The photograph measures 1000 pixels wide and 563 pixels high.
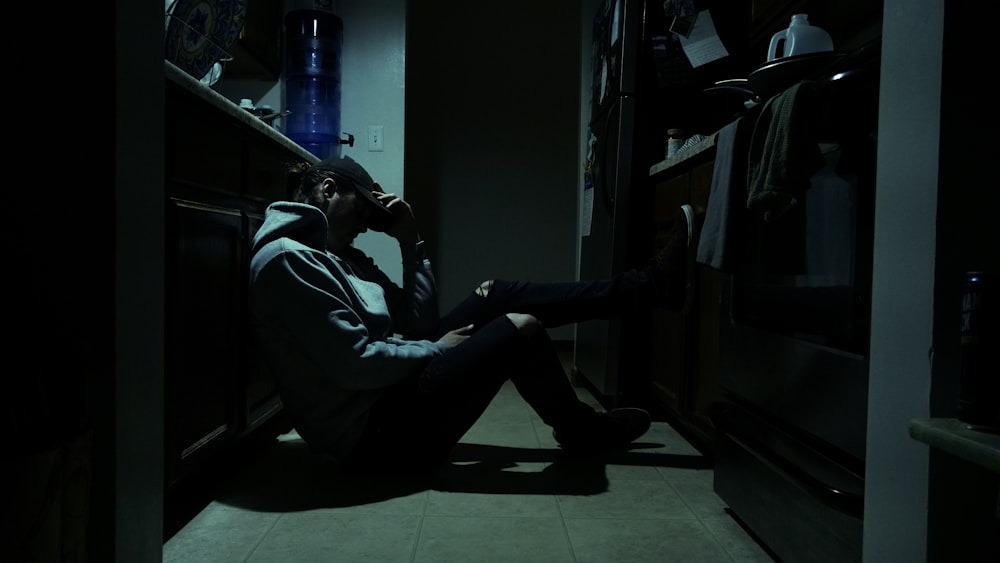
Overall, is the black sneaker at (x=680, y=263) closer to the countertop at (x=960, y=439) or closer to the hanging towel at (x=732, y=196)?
the hanging towel at (x=732, y=196)

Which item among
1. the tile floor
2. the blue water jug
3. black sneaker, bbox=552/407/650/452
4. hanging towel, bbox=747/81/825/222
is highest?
the blue water jug

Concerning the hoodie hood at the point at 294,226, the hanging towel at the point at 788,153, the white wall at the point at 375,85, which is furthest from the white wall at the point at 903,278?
the white wall at the point at 375,85

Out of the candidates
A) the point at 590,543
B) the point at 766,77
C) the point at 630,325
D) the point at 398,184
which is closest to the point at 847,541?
the point at 590,543

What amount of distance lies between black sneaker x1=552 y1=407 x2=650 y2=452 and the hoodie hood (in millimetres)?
827

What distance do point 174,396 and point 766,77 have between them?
1.36m

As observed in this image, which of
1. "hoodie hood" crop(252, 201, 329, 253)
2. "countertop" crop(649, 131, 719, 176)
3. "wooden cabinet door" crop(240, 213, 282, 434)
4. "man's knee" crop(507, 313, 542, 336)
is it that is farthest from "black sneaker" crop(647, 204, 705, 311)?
"wooden cabinet door" crop(240, 213, 282, 434)

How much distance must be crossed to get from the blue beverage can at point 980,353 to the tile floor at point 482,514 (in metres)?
0.74

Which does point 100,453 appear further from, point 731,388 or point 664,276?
point 664,276

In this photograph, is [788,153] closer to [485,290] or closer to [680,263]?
[680,263]

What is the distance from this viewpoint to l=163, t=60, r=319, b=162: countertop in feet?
4.05

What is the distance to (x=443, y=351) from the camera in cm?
172

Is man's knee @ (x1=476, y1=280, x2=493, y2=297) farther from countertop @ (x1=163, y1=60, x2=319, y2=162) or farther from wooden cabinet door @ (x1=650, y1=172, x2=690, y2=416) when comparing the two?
countertop @ (x1=163, y1=60, x2=319, y2=162)

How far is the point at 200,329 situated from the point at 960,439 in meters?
1.32

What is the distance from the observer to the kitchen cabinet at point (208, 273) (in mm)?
1284
